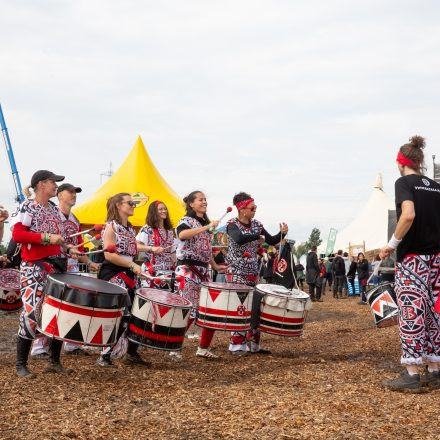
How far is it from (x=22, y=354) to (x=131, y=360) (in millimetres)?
1242

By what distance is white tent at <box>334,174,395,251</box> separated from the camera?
33875 millimetres

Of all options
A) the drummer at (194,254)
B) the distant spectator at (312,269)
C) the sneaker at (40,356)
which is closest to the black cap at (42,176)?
the drummer at (194,254)

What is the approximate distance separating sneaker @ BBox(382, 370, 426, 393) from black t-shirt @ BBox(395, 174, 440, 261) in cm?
93

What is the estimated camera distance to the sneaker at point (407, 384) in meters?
4.99

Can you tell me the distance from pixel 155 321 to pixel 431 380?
92.9 inches

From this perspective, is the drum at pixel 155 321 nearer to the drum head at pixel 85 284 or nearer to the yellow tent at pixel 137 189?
the drum head at pixel 85 284

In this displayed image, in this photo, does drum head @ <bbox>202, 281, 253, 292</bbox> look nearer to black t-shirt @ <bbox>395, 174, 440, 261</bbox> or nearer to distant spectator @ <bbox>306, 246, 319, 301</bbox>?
black t-shirt @ <bbox>395, 174, 440, 261</bbox>

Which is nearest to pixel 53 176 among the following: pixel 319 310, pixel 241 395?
pixel 241 395

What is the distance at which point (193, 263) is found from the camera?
7.16 m

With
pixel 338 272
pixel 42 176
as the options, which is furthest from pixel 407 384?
pixel 338 272

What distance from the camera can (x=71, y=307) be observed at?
504cm

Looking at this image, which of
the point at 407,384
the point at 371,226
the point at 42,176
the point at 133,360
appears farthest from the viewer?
the point at 371,226

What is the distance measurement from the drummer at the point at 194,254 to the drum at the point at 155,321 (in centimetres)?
115

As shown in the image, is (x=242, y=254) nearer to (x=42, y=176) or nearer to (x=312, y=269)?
(x=42, y=176)
